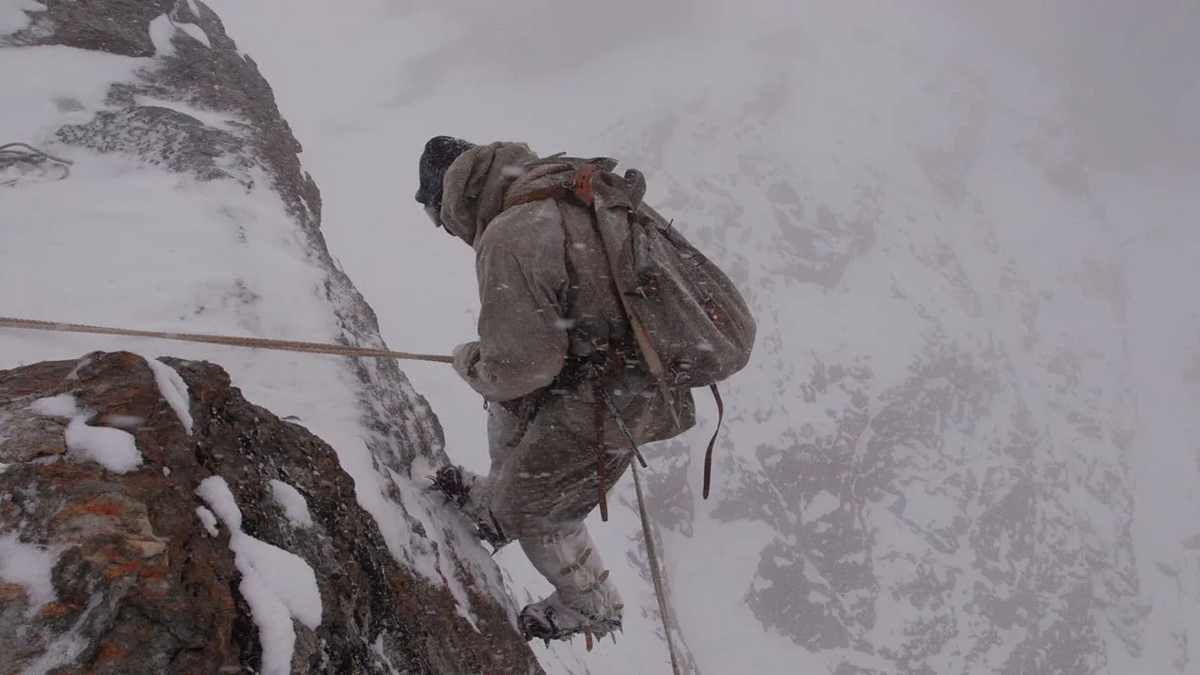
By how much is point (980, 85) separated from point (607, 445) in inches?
4797

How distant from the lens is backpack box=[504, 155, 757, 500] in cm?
264

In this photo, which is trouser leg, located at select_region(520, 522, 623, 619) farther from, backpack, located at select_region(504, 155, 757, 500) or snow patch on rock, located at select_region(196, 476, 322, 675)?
snow patch on rock, located at select_region(196, 476, 322, 675)

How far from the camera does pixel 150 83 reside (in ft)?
22.1

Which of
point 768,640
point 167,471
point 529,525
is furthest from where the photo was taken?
point 768,640

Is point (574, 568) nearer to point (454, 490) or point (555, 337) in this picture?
point (454, 490)

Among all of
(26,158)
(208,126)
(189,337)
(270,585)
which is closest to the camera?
(270,585)

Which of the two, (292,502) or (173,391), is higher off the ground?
(173,391)

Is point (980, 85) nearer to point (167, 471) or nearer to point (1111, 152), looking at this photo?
point (1111, 152)

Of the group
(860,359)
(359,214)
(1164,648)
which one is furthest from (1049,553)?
Answer: (359,214)

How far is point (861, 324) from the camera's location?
67562mm

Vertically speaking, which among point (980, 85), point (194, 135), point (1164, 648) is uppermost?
point (194, 135)

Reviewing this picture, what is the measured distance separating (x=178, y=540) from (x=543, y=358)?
1290 mm

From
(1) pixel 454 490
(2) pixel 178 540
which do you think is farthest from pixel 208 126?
(2) pixel 178 540

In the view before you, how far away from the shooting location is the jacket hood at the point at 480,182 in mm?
2879
